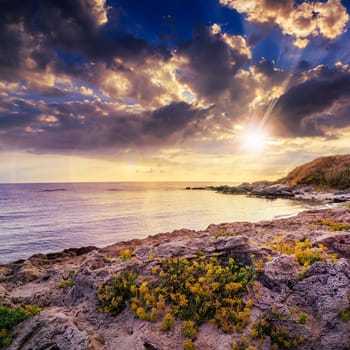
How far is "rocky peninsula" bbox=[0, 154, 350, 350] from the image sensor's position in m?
5.49

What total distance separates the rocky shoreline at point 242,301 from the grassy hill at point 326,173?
290 ft

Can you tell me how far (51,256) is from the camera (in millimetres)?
14477

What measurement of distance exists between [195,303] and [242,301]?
1199 mm

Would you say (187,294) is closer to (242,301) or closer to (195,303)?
(195,303)

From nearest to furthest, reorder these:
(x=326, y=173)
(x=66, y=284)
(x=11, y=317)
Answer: (x=11, y=317), (x=66, y=284), (x=326, y=173)

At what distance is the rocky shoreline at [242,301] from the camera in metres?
5.43

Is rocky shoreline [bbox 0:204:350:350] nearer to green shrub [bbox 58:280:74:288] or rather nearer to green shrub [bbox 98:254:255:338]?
green shrub [bbox 58:280:74:288]

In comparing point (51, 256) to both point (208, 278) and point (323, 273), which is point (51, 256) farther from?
point (323, 273)

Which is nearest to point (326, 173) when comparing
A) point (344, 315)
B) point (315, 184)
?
point (315, 184)

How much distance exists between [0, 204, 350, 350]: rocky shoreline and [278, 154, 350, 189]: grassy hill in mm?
88411

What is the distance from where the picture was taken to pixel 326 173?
93.9 metres

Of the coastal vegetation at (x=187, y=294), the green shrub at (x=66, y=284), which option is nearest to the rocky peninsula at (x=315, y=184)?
the coastal vegetation at (x=187, y=294)

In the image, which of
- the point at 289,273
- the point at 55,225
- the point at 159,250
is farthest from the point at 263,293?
the point at 55,225

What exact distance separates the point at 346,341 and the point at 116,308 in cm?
533
